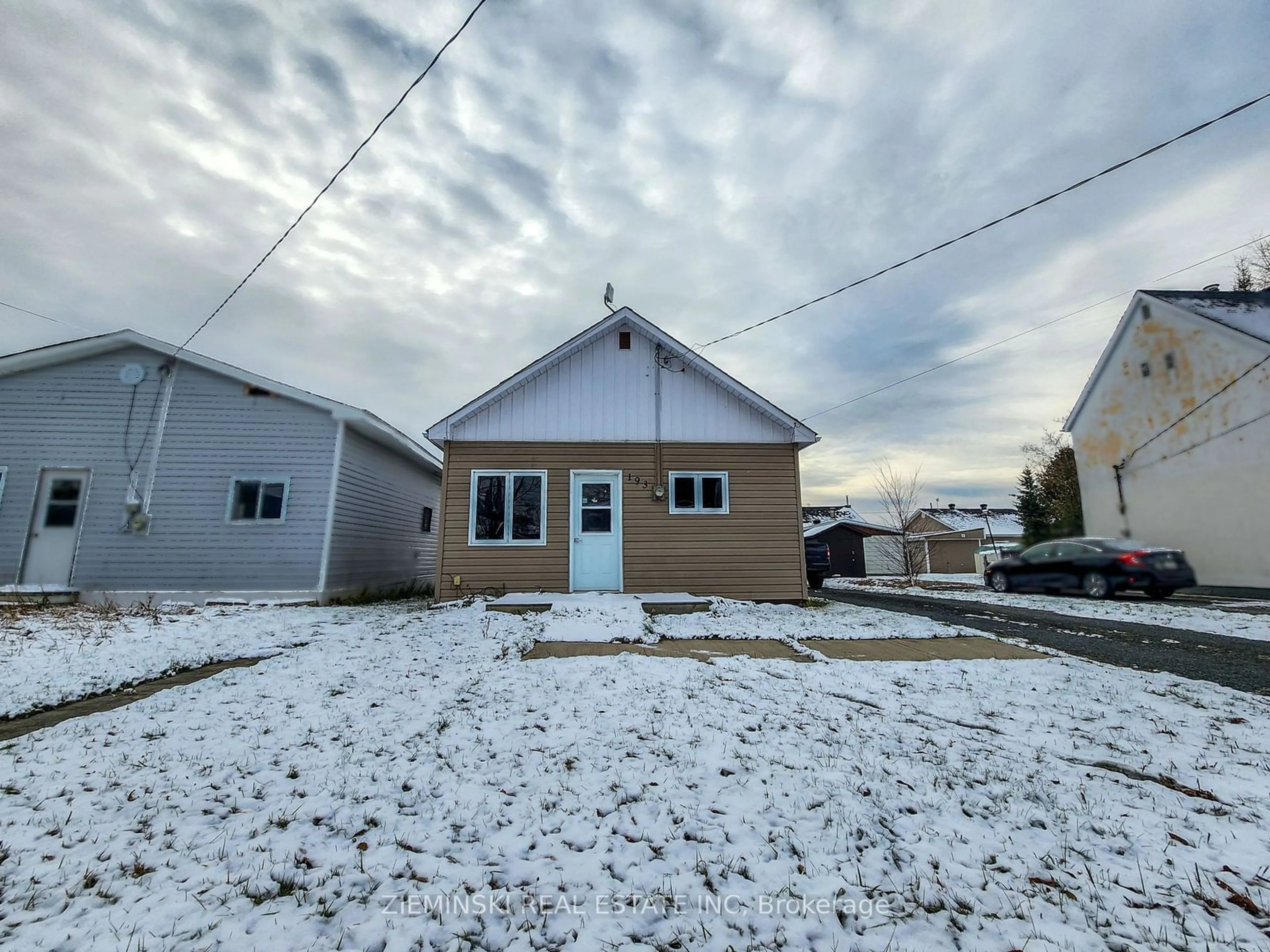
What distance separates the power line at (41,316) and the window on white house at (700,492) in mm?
13208

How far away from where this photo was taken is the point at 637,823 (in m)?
2.39

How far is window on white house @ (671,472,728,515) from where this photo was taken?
416 inches

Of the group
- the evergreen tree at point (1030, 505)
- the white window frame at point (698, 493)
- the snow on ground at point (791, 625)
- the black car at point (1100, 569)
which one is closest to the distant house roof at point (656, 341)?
the white window frame at point (698, 493)

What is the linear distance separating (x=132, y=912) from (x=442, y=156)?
7487mm

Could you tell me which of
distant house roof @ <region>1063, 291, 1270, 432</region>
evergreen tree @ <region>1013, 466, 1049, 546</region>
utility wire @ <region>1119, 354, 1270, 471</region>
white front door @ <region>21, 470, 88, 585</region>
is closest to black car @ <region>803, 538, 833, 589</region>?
Answer: utility wire @ <region>1119, 354, 1270, 471</region>

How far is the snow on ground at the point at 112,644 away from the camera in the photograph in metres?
4.61

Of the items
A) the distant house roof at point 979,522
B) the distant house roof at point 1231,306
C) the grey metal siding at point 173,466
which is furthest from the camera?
the distant house roof at point 979,522

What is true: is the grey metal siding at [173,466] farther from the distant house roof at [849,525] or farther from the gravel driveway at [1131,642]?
the distant house roof at [849,525]

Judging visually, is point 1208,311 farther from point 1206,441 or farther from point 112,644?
point 112,644

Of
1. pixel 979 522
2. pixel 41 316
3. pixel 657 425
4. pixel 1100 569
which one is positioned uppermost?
pixel 41 316

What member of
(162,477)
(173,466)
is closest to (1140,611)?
(173,466)

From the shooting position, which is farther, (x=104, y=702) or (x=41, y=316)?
(x=41, y=316)

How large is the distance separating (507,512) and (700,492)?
12.6 ft

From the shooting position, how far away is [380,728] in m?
3.51
